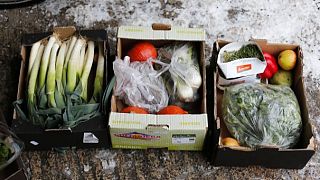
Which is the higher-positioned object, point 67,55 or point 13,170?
point 67,55

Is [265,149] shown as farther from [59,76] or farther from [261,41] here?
[59,76]

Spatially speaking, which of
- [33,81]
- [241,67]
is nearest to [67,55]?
[33,81]

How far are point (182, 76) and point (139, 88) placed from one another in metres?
0.16

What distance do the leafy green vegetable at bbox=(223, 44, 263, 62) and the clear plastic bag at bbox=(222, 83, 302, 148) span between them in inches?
5.7

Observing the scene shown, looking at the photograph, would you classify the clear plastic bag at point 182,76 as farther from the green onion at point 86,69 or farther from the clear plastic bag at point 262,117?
the green onion at point 86,69

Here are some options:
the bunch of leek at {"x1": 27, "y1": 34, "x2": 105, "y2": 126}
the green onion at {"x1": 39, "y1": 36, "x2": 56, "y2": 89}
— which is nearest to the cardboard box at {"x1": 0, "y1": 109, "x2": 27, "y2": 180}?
the bunch of leek at {"x1": 27, "y1": 34, "x2": 105, "y2": 126}

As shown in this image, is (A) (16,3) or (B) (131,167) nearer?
(B) (131,167)

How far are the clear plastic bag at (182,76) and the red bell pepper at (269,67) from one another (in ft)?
0.87

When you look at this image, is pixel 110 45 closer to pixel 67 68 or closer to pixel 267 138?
pixel 67 68

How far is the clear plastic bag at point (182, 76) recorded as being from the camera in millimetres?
1665

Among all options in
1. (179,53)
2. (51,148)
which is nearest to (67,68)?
→ (51,148)

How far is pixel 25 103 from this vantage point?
1.65 metres

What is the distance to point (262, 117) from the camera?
1.56 meters

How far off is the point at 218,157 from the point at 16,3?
1184mm
